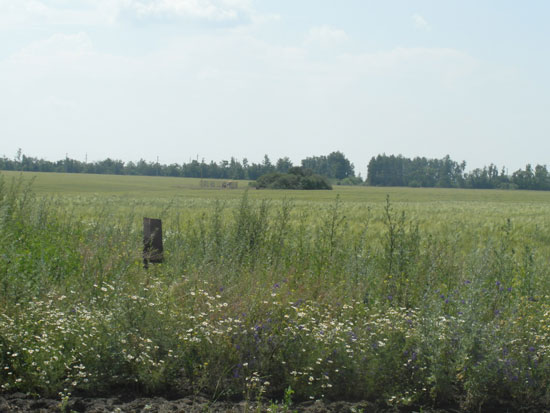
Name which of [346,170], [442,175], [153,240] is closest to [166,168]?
[346,170]

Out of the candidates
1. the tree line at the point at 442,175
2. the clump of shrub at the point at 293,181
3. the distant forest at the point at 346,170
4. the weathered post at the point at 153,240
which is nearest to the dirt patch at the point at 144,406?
the weathered post at the point at 153,240

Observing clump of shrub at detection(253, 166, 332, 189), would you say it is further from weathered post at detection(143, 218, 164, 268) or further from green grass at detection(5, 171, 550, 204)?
weathered post at detection(143, 218, 164, 268)

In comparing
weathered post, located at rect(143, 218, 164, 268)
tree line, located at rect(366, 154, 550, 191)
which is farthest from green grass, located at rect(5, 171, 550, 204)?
tree line, located at rect(366, 154, 550, 191)

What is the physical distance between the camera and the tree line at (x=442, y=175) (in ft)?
464

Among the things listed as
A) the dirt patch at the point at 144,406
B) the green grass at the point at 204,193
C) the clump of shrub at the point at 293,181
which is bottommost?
the dirt patch at the point at 144,406

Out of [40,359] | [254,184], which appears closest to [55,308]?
[40,359]

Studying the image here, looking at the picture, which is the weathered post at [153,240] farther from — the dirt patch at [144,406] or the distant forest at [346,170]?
the distant forest at [346,170]

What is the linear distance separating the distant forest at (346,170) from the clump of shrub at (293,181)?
30.2m

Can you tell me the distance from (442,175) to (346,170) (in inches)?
1180

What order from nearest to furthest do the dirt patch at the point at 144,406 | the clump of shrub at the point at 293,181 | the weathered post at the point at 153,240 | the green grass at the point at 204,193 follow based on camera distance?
the dirt patch at the point at 144,406 < the weathered post at the point at 153,240 < the green grass at the point at 204,193 < the clump of shrub at the point at 293,181

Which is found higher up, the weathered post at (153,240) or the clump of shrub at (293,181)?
the clump of shrub at (293,181)

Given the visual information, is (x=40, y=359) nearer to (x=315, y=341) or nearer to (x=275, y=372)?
(x=275, y=372)

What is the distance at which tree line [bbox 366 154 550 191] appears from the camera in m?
141

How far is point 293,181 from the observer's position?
285 ft
